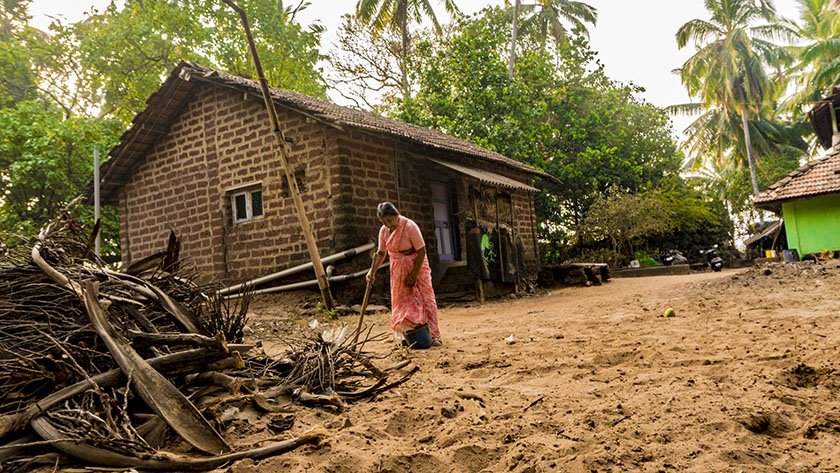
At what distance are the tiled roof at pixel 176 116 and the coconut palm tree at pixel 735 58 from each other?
14.6 meters

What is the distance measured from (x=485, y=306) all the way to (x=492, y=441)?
7.39 metres

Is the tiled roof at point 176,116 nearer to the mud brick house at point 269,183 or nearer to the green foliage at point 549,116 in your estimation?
the mud brick house at point 269,183

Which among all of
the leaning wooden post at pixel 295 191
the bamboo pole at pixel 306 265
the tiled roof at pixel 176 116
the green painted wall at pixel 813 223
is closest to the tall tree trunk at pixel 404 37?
the tiled roof at pixel 176 116

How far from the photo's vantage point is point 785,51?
2312 centimetres

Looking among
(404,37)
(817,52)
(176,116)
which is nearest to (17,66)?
(176,116)

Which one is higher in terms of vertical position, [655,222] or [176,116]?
[176,116]

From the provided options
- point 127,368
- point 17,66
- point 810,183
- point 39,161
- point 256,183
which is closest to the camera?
point 127,368

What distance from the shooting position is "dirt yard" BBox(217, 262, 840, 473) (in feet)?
6.68

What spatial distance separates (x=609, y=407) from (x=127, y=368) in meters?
2.25

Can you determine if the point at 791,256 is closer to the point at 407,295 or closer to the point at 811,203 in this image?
the point at 811,203

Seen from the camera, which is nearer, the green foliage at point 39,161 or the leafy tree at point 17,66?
the green foliage at point 39,161

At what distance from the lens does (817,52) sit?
17.8 meters

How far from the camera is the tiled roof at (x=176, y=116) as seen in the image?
29.2 ft

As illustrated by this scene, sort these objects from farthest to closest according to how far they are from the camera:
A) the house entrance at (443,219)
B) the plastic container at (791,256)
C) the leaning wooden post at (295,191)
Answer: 1. the plastic container at (791,256)
2. the house entrance at (443,219)
3. the leaning wooden post at (295,191)
